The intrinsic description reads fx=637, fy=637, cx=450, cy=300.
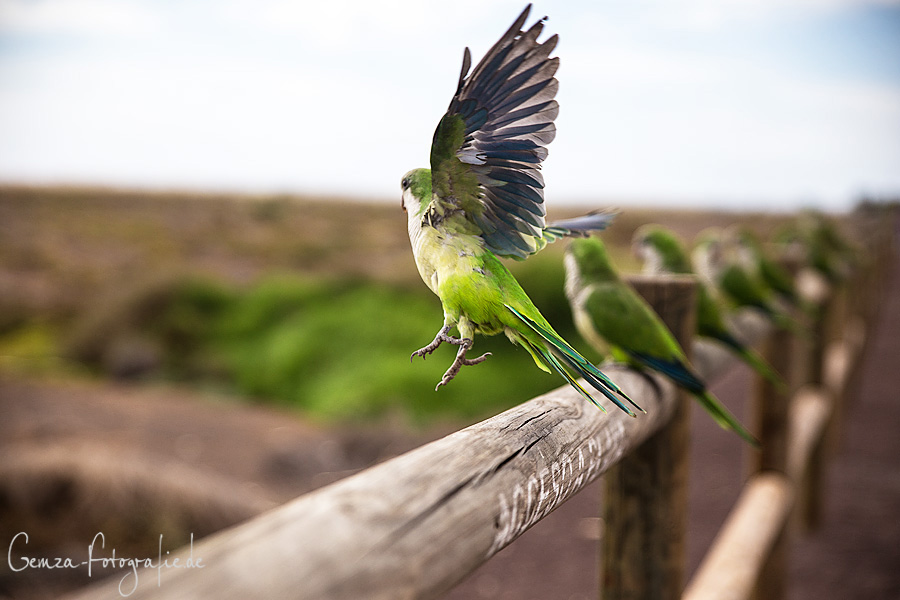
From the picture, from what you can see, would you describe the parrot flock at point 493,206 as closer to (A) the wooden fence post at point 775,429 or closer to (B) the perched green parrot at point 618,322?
(B) the perched green parrot at point 618,322

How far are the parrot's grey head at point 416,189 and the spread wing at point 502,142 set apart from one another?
58 mm

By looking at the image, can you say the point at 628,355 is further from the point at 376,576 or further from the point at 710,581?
the point at 376,576

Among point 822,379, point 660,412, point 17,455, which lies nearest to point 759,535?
point 660,412

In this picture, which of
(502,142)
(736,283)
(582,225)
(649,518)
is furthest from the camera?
(736,283)

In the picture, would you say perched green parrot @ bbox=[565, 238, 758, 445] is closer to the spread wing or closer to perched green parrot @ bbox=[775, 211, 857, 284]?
the spread wing

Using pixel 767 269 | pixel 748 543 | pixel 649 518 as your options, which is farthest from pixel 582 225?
pixel 767 269

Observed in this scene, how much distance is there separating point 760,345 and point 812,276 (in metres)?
1.82

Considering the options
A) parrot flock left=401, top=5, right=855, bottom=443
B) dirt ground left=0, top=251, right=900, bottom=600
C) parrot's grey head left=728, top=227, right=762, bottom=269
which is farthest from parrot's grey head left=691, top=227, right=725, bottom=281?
parrot flock left=401, top=5, right=855, bottom=443

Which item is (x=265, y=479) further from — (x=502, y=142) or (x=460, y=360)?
(x=502, y=142)

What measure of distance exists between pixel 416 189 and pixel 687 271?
189cm

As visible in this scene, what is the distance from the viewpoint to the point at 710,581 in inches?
79.5

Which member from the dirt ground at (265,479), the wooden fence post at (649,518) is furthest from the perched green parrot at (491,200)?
the dirt ground at (265,479)

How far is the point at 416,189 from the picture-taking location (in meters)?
0.95

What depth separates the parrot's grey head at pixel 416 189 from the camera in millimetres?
934
